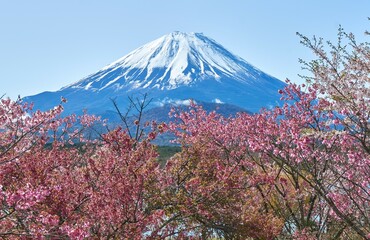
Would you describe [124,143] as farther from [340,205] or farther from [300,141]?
[340,205]

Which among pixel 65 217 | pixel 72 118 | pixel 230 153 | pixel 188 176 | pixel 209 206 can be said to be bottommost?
pixel 65 217

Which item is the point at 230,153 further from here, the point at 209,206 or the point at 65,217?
the point at 65,217

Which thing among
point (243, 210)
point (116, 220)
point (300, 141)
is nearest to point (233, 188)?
point (243, 210)

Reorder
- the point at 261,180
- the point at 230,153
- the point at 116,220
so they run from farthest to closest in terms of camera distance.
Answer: the point at 230,153 < the point at 261,180 < the point at 116,220

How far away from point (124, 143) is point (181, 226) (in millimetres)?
2302

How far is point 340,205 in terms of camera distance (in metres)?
11.7

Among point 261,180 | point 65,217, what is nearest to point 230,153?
point 261,180

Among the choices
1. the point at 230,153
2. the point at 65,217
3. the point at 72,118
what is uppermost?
the point at 72,118

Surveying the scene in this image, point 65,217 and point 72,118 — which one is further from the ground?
point 72,118

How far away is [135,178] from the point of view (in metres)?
8.18

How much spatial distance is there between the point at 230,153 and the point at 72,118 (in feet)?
29.9

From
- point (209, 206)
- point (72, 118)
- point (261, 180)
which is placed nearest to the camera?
point (209, 206)

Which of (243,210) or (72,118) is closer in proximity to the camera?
(243,210)

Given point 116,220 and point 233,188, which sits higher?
point 233,188
